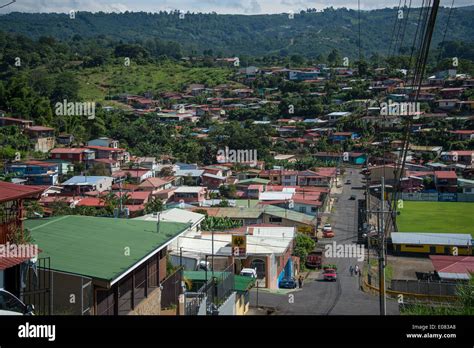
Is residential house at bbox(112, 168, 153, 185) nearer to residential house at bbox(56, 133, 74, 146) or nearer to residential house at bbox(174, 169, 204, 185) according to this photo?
residential house at bbox(174, 169, 204, 185)

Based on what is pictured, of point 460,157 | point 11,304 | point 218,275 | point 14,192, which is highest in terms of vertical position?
point 14,192

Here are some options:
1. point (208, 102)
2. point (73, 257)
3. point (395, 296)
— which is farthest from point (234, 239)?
point (208, 102)

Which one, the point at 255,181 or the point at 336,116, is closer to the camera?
the point at 255,181

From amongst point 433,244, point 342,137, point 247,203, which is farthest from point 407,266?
point 342,137

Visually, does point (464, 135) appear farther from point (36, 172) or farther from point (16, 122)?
point (16, 122)

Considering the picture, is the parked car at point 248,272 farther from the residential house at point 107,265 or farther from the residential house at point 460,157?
the residential house at point 460,157

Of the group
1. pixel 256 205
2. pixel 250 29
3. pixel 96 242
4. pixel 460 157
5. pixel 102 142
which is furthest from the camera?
pixel 250 29

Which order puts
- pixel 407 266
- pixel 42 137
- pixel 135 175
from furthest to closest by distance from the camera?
pixel 42 137 → pixel 135 175 → pixel 407 266
